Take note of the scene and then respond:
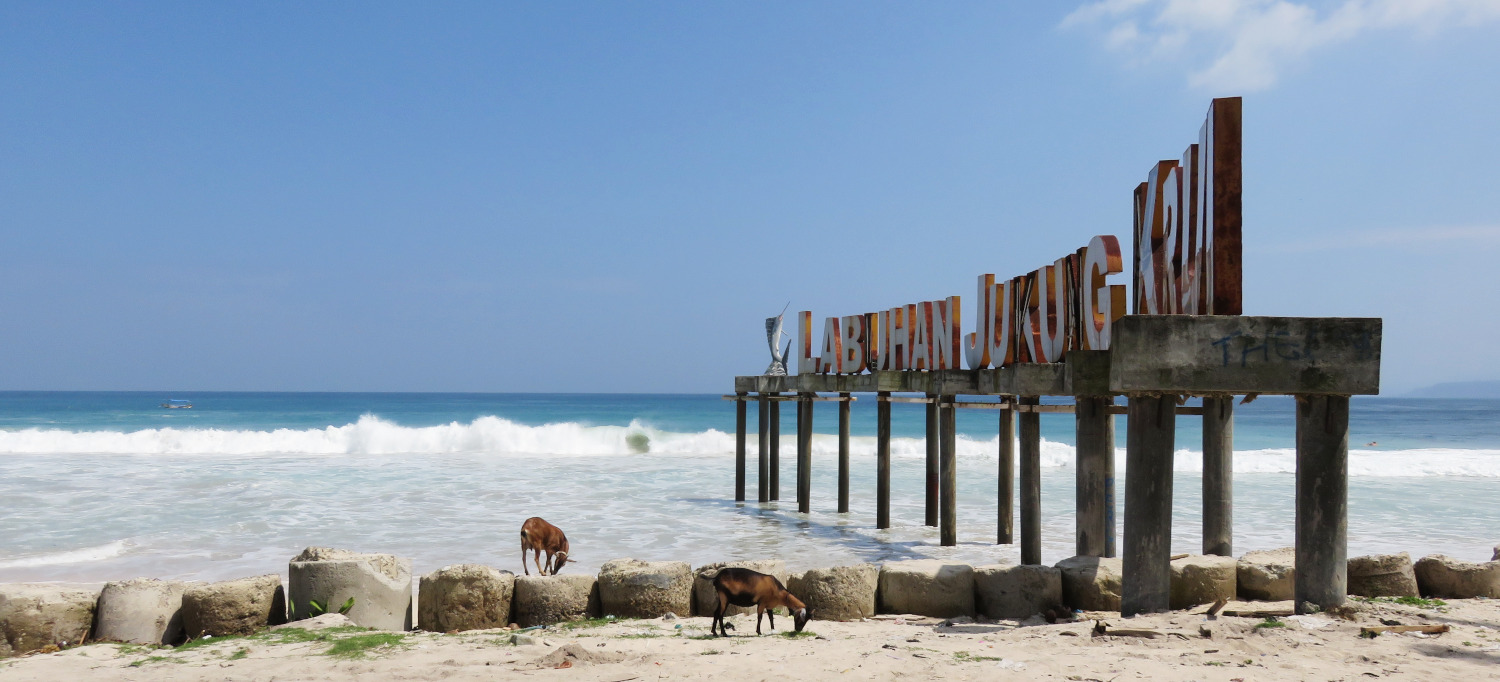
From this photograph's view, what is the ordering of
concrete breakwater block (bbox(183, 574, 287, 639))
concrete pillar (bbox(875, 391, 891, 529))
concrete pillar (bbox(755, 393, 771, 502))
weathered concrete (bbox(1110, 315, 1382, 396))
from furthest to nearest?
concrete pillar (bbox(755, 393, 771, 502)) < concrete pillar (bbox(875, 391, 891, 529)) < concrete breakwater block (bbox(183, 574, 287, 639)) < weathered concrete (bbox(1110, 315, 1382, 396))

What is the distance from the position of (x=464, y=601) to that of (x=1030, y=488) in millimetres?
6691

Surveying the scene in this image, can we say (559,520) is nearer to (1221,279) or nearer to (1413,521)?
(1221,279)

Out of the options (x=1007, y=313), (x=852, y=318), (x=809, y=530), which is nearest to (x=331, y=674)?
(x=1007, y=313)

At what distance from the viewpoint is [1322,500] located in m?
6.23

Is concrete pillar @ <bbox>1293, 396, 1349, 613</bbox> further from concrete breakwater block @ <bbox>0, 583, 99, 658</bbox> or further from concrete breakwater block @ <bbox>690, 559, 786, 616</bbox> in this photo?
concrete breakwater block @ <bbox>0, 583, 99, 658</bbox>

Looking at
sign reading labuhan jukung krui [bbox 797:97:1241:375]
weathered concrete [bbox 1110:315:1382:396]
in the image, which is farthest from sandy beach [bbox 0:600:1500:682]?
sign reading labuhan jukung krui [bbox 797:97:1241:375]

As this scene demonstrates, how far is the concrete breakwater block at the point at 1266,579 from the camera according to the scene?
7.45m

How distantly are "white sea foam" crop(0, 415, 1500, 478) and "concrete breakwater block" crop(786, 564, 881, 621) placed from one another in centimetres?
2730

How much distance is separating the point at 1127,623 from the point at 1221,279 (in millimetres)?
2274

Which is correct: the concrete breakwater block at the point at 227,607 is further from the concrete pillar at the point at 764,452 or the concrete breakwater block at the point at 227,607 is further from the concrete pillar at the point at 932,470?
the concrete pillar at the point at 764,452

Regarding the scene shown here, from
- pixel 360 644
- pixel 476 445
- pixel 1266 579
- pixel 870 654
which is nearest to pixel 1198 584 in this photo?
pixel 1266 579

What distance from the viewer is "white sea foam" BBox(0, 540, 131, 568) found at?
39.3 ft

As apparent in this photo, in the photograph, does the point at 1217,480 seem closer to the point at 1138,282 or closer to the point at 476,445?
the point at 1138,282

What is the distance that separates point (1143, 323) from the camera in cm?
617
